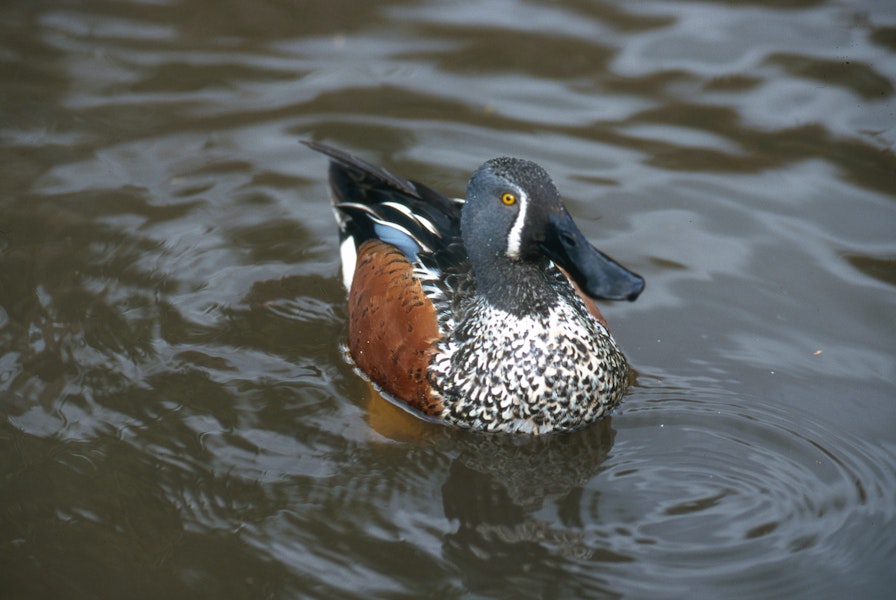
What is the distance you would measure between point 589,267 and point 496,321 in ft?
2.44

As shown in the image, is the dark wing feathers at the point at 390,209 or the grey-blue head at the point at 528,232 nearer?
the grey-blue head at the point at 528,232

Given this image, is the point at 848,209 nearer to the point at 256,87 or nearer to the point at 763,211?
the point at 763,211

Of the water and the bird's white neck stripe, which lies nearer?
the water

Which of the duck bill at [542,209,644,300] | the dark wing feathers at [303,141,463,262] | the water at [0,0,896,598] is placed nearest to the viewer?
the water at [0,0,896,598]

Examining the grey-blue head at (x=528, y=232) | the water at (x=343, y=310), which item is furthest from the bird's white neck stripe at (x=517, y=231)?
the water at (x=343, y=310)

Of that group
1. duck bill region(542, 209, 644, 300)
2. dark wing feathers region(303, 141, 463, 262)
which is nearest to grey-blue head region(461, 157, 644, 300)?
duck bill region(542, 209, 644, 300)

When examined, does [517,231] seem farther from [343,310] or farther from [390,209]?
[343,310]

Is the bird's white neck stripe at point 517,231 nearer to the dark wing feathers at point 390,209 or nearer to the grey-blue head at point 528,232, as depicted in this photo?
the grey-blue head at point 528,232

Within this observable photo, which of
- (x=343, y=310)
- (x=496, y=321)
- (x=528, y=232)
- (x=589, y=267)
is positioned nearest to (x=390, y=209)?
(x=343, y=310)

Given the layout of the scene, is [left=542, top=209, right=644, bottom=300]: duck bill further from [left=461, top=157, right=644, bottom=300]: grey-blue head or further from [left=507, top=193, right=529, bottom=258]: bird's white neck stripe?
[left=507, top=193, right=529, bottom=258]: bird's white neck stripe

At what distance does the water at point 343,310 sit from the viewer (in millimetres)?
5078

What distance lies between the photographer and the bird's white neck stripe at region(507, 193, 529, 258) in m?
5.46

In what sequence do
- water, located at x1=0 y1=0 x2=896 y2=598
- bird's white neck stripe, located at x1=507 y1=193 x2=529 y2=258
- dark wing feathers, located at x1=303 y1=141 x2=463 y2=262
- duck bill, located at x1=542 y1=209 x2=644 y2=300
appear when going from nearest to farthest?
water, located at x1=0 y1=0 x2=896 y2=598 < duck bill, located at x1=542 y1=209 x2=644 y2=300 < bird's white neck stripe, located at x1=507 y1=193 x2=529 y2=258 < dark wing feathers, located at x1=303 y1=141 x2=463 y2=262

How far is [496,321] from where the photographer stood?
5852mm
